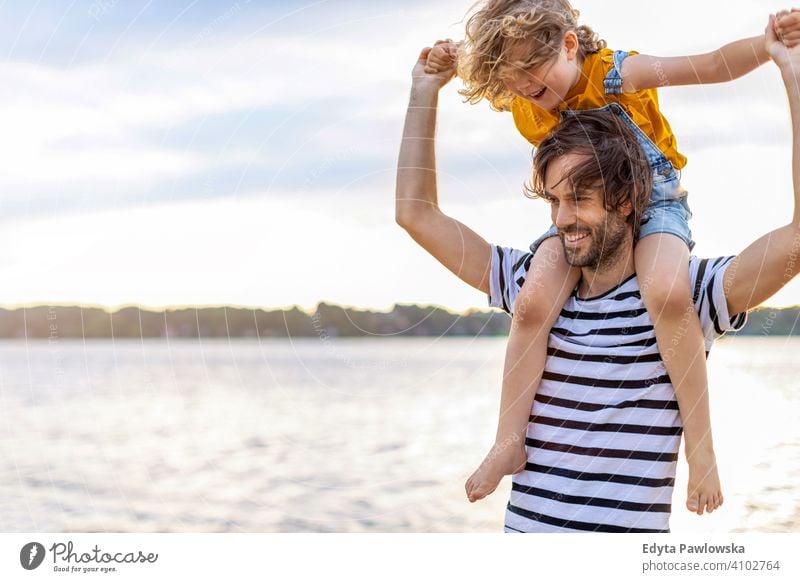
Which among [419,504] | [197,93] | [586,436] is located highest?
[197,93]

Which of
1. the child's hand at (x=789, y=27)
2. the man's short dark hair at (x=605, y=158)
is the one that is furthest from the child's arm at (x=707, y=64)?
the man's short dark hair at (x=605, y=158)

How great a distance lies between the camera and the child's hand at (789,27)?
194 cm

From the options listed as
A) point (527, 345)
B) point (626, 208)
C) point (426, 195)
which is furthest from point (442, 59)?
point (527, 345)

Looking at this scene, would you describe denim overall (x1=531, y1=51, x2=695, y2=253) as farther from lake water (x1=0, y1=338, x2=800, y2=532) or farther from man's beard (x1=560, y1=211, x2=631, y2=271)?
lake water (x1=0, y1=338, x2=800, y2=532)

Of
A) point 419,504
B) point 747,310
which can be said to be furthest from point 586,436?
point 419,504

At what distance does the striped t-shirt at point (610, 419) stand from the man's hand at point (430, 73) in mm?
668

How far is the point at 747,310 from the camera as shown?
6.53 ft

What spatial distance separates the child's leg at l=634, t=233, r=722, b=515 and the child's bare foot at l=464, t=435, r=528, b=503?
41 cm

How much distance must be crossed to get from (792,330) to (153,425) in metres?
9.04

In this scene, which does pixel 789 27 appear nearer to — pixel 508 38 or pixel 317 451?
pixel 508 38

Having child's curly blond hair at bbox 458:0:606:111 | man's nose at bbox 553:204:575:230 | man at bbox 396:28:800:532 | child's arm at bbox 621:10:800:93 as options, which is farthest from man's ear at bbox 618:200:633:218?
child's curly blond hair at bbox 458:0:606:111

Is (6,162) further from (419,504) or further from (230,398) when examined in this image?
(230,398)

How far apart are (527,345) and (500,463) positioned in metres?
0.31

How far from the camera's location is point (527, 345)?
226 centimetres
